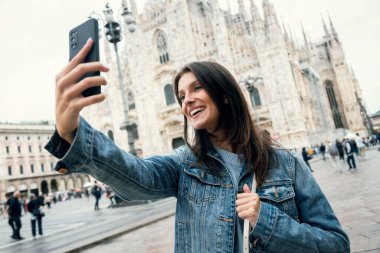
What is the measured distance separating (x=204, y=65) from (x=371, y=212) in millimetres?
3931

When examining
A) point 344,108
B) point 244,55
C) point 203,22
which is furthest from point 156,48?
point 344,108

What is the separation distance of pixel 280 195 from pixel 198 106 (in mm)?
476

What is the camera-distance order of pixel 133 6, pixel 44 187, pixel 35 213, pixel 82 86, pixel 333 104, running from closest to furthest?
pixel 82 86 < pixel 35 213 < pixel 133 6 < pixel 333 104 < pixel 44 187

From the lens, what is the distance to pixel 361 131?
1443 inches

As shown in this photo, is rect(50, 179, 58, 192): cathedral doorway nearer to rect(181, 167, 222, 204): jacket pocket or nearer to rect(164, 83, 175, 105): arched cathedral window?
rect(164, 83, 175, 105): arched cathedral window

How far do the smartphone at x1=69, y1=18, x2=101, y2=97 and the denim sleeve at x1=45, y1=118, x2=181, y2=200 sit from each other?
14 cm

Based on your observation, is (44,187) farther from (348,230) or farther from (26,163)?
(348,230)

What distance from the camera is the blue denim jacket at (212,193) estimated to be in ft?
3.17

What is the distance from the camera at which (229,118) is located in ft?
4.42

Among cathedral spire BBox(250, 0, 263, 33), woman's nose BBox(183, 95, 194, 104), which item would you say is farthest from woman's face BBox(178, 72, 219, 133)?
cathedral spire BBox(250, 0, 263, 33)

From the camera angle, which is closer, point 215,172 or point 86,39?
point 86,39

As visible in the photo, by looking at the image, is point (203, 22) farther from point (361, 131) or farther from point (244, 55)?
point (361, 131)

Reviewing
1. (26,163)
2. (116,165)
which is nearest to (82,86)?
(116,165)

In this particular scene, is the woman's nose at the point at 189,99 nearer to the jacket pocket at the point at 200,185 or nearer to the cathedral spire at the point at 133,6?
the jacket pocket at the point at 200,185
